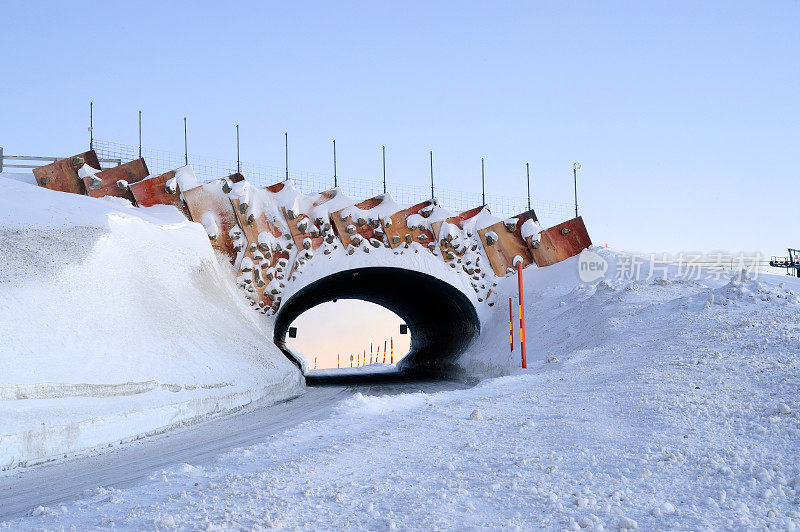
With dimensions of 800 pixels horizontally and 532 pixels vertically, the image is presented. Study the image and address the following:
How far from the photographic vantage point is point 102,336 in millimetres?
9922

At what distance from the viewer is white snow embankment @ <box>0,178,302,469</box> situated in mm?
7902

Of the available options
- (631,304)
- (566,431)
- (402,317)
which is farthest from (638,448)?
(402,317)

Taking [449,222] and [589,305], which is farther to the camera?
[449,222]

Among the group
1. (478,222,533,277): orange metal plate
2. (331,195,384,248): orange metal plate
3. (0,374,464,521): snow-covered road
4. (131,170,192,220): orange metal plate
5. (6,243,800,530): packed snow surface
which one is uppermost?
(131,170,192,220): orange metal plate

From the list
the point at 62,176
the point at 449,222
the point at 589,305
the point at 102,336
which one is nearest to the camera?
the point at 102,336

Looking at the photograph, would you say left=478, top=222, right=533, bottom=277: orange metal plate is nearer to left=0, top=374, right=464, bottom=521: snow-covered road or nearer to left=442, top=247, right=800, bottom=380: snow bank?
left=442, top=247, right=800, bottom=380: snow bank

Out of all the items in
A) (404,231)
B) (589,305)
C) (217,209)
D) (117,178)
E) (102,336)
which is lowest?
(589,305)

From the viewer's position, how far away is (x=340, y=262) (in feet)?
69.5

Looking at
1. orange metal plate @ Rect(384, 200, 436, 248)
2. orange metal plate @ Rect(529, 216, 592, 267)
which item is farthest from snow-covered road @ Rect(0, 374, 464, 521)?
orange metal plate @ Rect(529, 216, 592, 267)

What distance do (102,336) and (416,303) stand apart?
19142 millimetres

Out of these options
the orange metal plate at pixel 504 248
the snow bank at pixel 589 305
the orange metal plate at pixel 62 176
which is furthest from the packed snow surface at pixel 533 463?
the orange metal plate at pixel 62 176

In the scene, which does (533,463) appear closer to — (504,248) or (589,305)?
(589,305)

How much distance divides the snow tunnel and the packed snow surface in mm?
12476

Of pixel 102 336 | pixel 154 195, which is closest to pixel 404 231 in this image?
pixel 154 195
